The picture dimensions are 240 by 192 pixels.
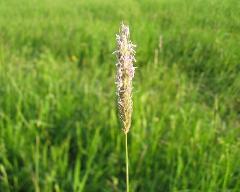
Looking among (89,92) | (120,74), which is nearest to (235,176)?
(89,92)

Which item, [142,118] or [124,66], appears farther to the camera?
[142,118]

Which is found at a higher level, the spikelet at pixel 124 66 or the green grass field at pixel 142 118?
the spikelet at pixel 124 66

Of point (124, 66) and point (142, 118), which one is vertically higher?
point (124, 66)

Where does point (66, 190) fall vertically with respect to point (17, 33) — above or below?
below

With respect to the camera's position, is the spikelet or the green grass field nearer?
the spikelet

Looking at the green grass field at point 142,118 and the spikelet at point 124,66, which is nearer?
the spikelet at point 124,66

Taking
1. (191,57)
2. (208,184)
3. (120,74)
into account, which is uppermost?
(120,74)

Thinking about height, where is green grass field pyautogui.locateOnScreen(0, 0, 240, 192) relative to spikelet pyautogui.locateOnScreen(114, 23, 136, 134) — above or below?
below

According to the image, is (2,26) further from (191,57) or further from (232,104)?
(232,104)
